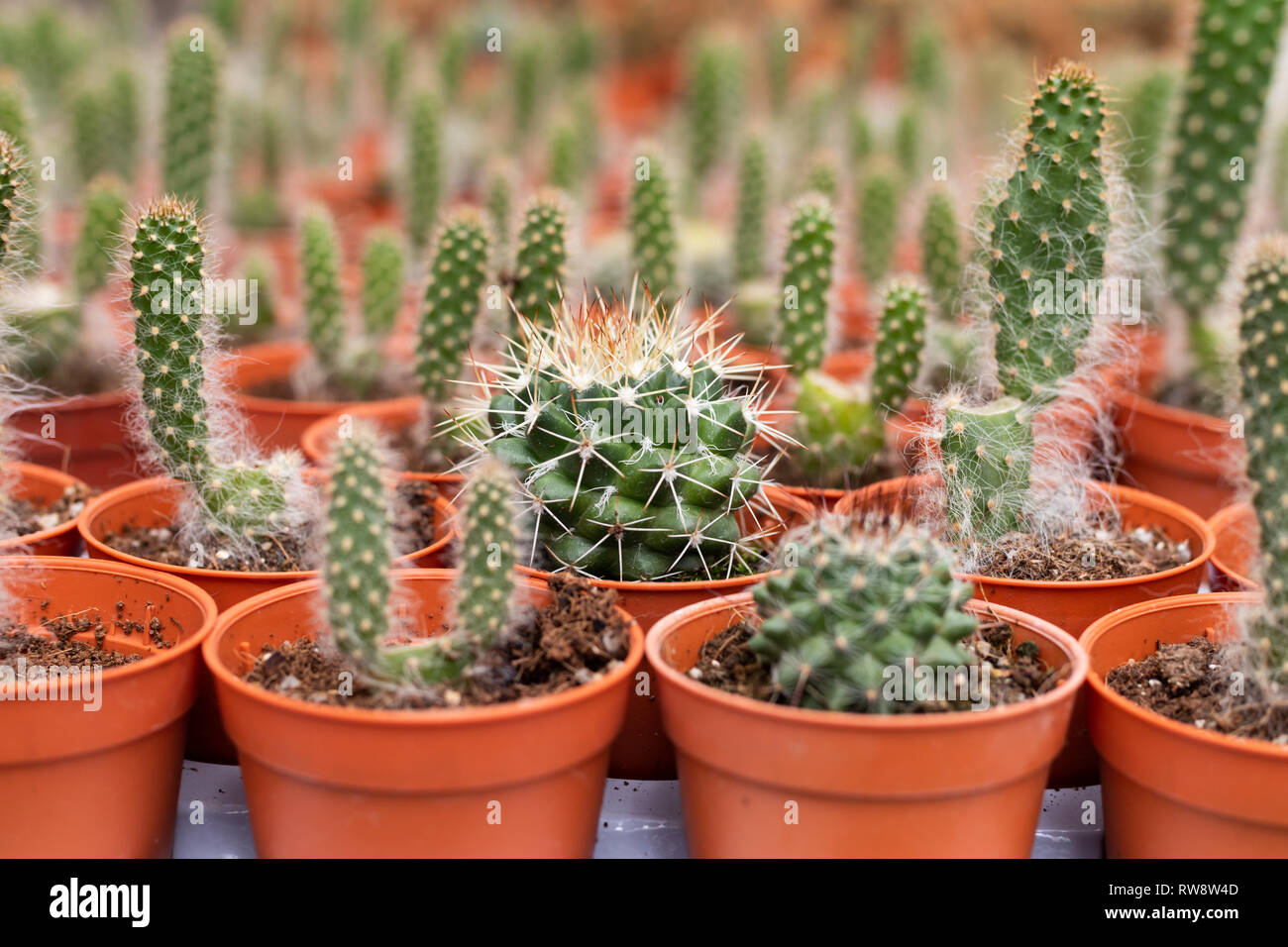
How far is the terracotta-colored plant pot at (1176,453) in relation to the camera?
12.5 feet

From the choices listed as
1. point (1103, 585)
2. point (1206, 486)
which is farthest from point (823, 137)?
point (1103, 585)

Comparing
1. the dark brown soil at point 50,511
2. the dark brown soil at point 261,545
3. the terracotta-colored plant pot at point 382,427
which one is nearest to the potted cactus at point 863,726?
the dark brown soil at point 261,545

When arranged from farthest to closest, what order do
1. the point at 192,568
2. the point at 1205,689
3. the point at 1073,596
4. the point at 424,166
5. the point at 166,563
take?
the point at 424,166 < the point at 166,563 < the point at 192,568 < the point at 1073,596 < the point at 1205,689

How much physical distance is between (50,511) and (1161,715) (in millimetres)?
2805

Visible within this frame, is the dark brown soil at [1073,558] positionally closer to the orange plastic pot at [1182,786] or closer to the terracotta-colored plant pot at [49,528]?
the orange plastic pot at [1182,786]

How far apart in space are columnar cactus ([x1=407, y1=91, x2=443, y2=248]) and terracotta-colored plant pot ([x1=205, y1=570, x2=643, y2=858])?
11.2 feet

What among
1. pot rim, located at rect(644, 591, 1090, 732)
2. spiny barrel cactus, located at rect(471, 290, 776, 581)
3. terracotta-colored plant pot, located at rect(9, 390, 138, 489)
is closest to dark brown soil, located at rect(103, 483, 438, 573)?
spiny barrel cactus, located at rect(471, 290, 776, 581)

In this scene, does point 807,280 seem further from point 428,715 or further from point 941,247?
point 428,715

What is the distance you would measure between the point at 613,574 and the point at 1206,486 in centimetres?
201

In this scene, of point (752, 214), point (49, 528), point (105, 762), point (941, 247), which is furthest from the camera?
point (752, 214)

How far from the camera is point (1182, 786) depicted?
2.25m

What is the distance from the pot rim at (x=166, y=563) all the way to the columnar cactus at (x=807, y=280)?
1199 mm

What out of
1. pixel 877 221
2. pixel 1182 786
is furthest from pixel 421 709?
pixel 877 221
